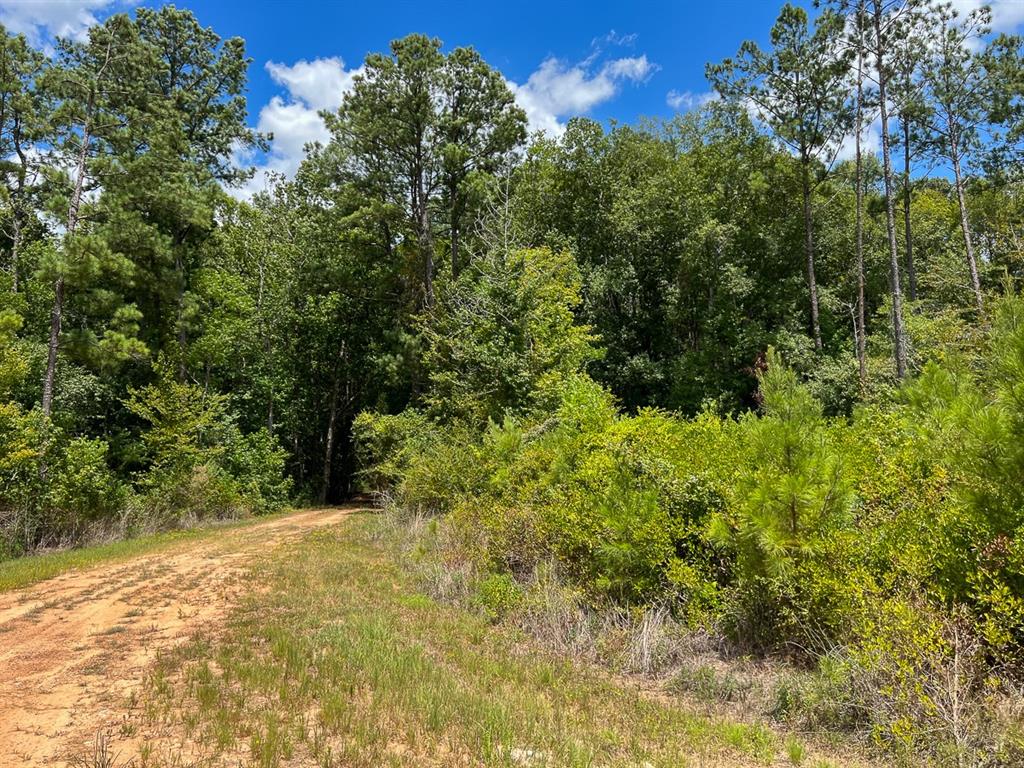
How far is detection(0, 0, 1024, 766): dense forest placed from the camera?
174 inches

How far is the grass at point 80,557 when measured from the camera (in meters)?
9.29

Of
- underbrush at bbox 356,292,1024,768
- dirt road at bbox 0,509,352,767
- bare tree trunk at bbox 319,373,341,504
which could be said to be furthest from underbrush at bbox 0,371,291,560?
underbrush at bbox 356,292,1024,768

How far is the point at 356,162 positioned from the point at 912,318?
2217 centimetres

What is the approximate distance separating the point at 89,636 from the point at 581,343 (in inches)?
549

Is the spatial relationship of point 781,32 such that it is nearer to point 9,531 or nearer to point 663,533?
point 663,533

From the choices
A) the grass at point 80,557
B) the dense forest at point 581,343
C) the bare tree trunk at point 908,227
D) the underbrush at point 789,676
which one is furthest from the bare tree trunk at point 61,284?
the bare tree trunk at point 908,227

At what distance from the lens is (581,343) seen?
17797 mm

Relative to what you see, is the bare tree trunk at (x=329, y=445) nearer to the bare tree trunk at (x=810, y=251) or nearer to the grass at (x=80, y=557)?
the grass at (x=80, y=557)

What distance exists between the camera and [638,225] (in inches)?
1054

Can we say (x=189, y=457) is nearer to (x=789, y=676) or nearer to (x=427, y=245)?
(x=427, y=245)

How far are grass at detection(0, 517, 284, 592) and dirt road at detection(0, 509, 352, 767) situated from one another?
1.49 feet

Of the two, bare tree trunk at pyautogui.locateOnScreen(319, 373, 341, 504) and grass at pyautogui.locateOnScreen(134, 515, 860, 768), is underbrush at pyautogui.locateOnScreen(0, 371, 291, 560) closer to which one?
bare tree trunk at pyautogui.locateOnScreen(319, 373, 341, 504)

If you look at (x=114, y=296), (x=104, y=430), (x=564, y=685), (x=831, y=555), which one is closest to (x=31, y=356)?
(x=114, y=296)

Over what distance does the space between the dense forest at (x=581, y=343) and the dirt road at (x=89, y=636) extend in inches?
144
